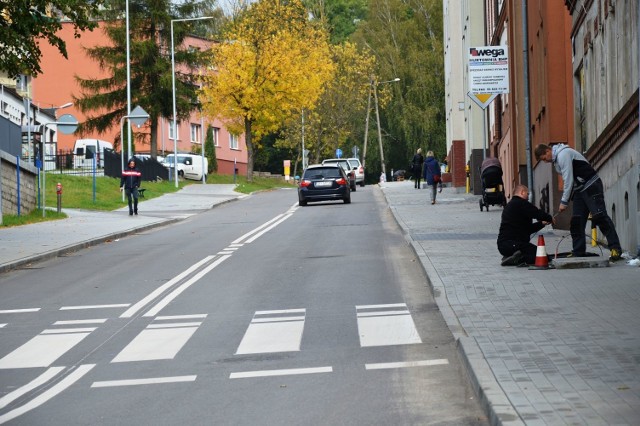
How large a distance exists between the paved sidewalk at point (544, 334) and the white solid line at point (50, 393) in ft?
9.84

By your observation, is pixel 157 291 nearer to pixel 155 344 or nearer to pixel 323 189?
pixel 155 344

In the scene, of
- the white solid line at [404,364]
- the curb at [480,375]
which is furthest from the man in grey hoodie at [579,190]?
the white solid line at [404,364]

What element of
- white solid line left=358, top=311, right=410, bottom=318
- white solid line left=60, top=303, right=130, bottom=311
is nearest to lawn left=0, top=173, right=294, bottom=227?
white solid line left=60, top=303, right=130, bottom=311

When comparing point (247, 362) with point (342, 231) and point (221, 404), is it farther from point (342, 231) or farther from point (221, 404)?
point (342, 231)

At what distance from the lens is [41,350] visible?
36.7 feet

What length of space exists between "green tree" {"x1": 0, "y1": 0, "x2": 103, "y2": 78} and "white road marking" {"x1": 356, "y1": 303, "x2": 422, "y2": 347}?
14.6 m

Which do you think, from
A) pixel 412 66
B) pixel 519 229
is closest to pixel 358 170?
pixel 412 66

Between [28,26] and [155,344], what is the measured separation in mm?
16187

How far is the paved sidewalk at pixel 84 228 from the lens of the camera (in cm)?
2284

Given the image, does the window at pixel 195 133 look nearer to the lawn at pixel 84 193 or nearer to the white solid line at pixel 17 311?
the lawn at pixel 84 193

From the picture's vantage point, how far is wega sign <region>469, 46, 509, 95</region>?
2362 centimetres

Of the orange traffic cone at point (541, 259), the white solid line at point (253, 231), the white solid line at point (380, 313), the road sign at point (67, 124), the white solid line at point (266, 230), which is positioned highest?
the road sign at point (67, 124)

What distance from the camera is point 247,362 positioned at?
1009cm

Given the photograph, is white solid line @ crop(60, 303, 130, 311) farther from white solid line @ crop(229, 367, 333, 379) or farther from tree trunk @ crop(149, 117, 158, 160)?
tree trunk @ crop(149, 117, 158, 160)
